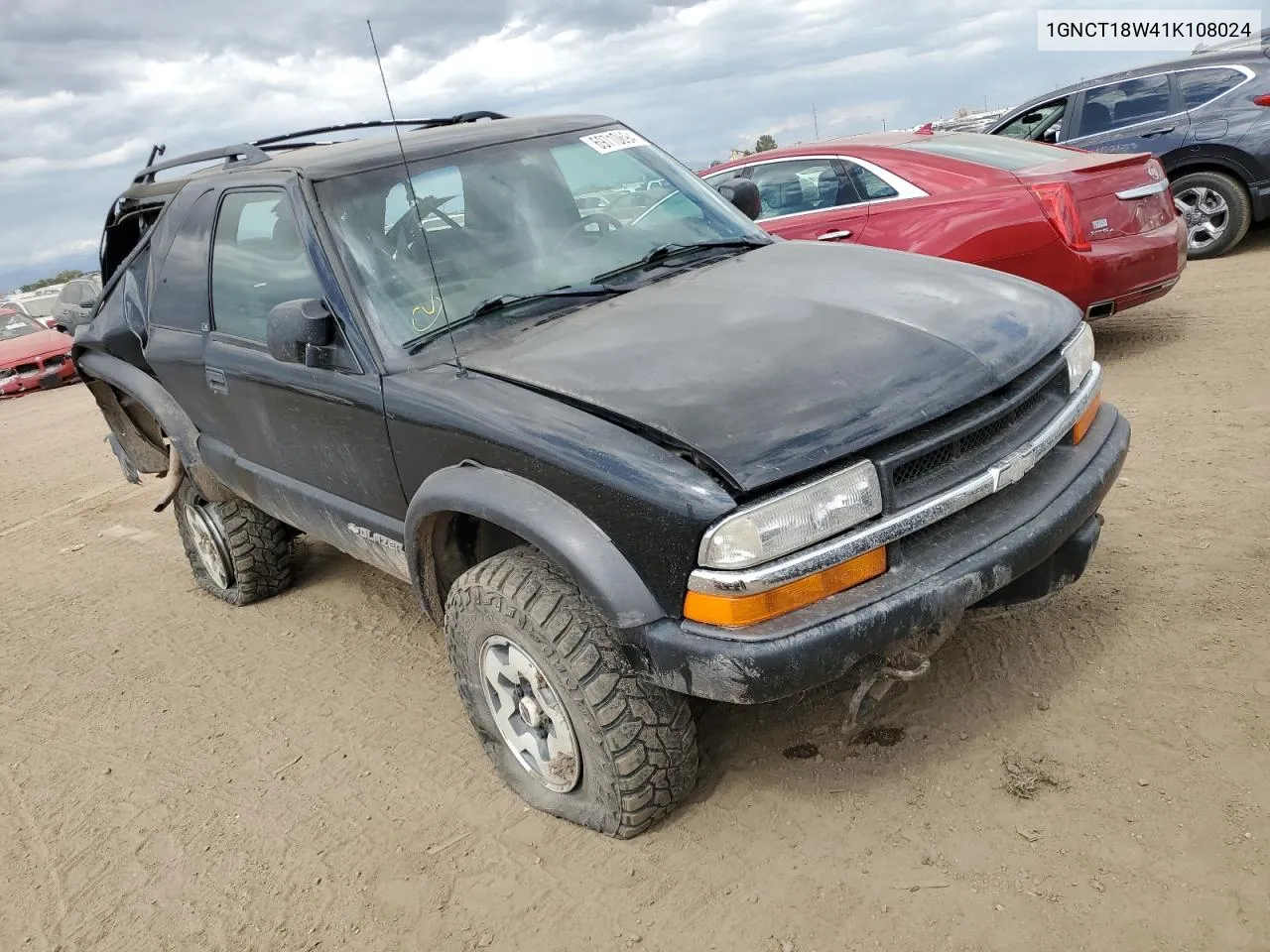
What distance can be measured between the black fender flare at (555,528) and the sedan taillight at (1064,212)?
420cm

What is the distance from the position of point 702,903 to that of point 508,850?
626 mm

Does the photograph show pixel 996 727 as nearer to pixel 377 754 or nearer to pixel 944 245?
pixel 377 754

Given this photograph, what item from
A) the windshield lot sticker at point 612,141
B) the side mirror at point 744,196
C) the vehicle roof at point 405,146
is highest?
the vehicle roof at point 405,146

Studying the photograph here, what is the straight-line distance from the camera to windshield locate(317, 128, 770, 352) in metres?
3.14

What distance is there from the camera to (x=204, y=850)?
313 cm

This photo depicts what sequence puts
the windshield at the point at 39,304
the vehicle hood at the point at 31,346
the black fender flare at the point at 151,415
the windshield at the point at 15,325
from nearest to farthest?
the black fender flare at the point at 151,415 → the vehicle hood at the point at 31,346 → the windshield at the point at 15,325 → the windshield at the point at 39,304

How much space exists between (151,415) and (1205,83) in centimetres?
851

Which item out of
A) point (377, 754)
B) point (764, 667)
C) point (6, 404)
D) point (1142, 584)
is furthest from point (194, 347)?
point (6, 404)

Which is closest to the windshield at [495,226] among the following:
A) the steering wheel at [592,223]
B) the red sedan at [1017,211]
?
the steering wheel at [592,223]

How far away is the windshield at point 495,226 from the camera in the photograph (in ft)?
10.3

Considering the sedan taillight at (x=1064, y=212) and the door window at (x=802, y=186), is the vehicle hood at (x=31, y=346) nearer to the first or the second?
the door window at (x=802, y=186)

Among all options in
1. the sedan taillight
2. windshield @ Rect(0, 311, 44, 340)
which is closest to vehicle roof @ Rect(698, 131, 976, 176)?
the sedan taillight

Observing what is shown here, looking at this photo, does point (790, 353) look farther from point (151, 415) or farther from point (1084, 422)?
point (151, 415)

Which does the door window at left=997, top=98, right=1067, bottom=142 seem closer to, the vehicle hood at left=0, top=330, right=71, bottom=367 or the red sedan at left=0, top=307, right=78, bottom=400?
the red sedan at left=0, top=307, right=78, bottom=400
